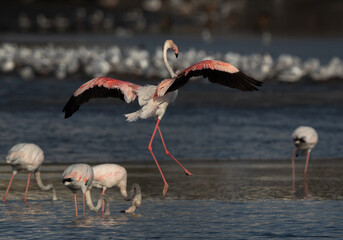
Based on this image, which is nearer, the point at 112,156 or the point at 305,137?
the point at 305,137

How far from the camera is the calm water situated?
9070 mm

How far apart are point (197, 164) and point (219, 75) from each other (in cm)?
324

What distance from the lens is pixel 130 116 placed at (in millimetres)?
11430

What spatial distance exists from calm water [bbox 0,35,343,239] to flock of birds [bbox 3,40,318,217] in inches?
10.3

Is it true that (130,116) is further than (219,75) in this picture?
Yes

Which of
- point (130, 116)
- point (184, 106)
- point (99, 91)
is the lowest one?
point (130, 116)

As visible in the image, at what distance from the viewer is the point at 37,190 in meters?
11.3

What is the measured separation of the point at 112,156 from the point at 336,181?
3.80 m

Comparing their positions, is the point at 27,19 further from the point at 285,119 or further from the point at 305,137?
the point at 305,137

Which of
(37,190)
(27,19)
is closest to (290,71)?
(37,190)

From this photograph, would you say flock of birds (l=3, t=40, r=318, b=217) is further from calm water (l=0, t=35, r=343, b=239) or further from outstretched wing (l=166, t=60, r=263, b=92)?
calm water (l=0, t=35, r=343, b=239)

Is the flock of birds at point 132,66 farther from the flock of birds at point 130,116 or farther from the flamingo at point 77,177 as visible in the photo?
the flamingo at point 77,177

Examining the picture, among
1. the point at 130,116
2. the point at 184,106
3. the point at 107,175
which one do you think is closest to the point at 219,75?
the point at 130,116

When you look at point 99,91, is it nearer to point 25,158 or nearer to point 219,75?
point 25,158
